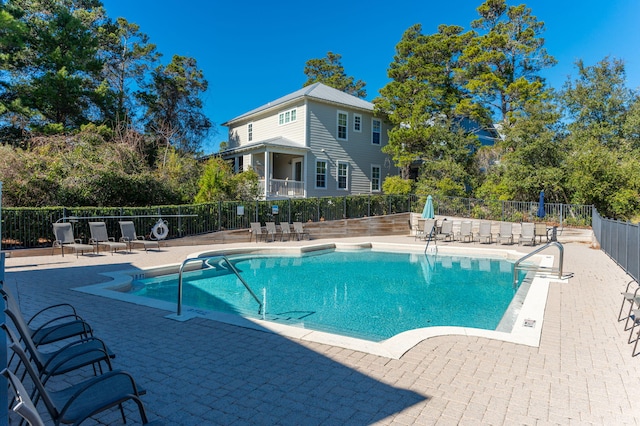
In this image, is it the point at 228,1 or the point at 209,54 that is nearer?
the point at 228,1

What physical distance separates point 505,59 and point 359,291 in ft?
78.8

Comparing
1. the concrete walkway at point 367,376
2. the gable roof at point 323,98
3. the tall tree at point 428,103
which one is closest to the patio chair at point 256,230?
the gable roof at point 323,98

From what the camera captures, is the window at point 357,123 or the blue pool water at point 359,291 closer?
the blue pool water at point 359,291

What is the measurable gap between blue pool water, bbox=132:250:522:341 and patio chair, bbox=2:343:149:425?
173 inches

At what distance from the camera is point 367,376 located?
395cm

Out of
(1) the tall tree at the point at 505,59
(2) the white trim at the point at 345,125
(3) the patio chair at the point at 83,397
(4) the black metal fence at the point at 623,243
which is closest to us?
(3) the patio chair at the point at 83,397

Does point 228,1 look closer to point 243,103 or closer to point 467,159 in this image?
point 243,103

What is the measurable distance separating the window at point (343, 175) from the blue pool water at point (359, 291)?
11.9m

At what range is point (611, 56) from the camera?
26016mm

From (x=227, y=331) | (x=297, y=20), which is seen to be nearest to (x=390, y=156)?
(x=297, y=20)

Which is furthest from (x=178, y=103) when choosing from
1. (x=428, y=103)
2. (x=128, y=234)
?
(x=128, y=234)

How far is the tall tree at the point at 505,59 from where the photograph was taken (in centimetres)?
2514

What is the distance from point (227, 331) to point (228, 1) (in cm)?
2504

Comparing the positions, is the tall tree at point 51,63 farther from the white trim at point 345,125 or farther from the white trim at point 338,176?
the white trim at point 338,176
